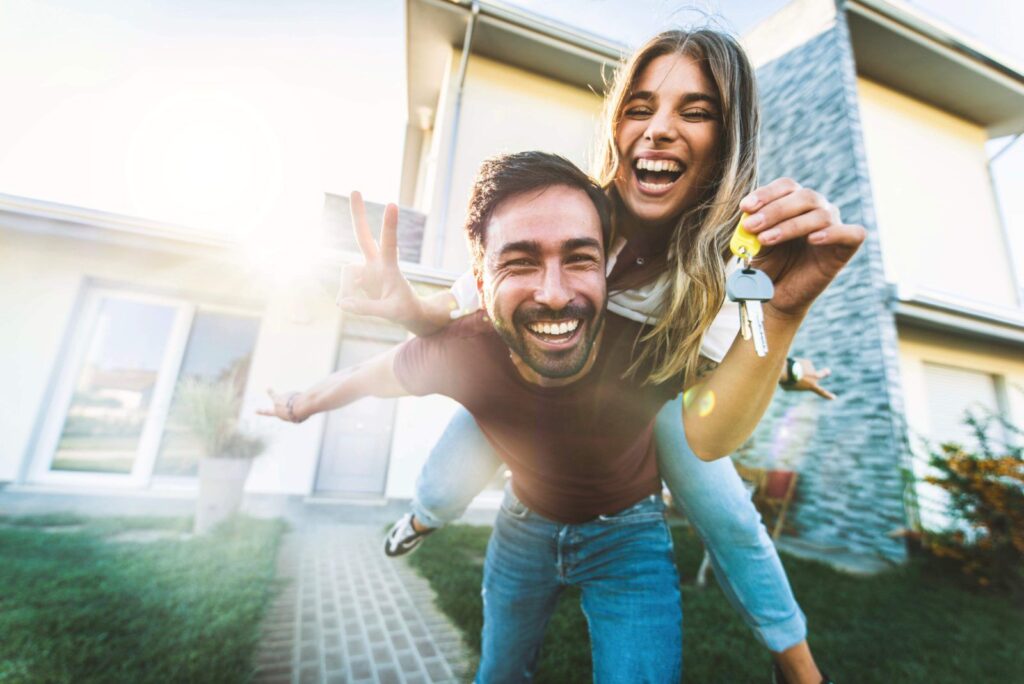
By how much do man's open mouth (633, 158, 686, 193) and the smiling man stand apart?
147 millimetres

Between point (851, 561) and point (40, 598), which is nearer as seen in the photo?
point (40, 598)

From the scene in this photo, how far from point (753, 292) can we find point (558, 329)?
2.02ft

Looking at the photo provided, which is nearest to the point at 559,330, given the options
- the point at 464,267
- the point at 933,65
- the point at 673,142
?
the point at 673,142

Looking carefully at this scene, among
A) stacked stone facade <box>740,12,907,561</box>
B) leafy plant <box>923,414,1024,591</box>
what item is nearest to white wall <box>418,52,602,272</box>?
stacked stone facade <box>740,12,907,561</box>

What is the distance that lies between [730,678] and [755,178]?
288 cm

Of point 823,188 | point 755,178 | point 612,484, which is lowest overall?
point 612,484

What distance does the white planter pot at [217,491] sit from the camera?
193 inches

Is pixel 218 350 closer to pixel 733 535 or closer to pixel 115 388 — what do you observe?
pixel 115 388

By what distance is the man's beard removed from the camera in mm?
1412

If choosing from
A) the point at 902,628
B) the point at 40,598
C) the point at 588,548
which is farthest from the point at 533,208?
the point at 902,628

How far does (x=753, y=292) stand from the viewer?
903 mm

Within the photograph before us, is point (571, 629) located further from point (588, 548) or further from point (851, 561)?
point (851, 561)

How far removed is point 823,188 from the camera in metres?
7.07

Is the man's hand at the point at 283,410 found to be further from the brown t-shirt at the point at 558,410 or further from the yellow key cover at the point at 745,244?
the yellow key cover at the point at 745,244
